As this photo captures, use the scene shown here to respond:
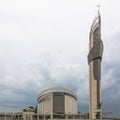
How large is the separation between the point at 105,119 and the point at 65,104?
16743 millimetres

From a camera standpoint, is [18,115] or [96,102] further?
[18,115]

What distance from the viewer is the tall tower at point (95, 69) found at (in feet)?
288

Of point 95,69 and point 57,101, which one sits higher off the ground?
point 95,69

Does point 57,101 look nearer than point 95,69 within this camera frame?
No

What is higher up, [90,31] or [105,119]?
[90,31]

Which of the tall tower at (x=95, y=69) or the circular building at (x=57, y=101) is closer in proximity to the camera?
the tall tower at (x=95, y=69)

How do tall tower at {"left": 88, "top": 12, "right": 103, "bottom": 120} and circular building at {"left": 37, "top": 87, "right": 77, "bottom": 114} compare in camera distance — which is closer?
tall tower at {"left": 88, "top": 12, "right": 103, "bottom": 120}

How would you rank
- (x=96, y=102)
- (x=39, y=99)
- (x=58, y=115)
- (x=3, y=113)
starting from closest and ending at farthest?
(x=96, y=102) < (x=3, y=113) < (x=58, y=115) < (x=39, y=99)

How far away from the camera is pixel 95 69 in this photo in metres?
89.0

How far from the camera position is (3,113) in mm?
93938

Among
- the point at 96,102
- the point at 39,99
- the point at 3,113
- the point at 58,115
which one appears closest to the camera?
the point at 96,102

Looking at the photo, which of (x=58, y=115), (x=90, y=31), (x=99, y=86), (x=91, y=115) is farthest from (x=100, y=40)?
(x=58, y=115)

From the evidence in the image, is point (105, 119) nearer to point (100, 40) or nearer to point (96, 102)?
point (96, 102)

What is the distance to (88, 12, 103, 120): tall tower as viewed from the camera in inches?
3455
